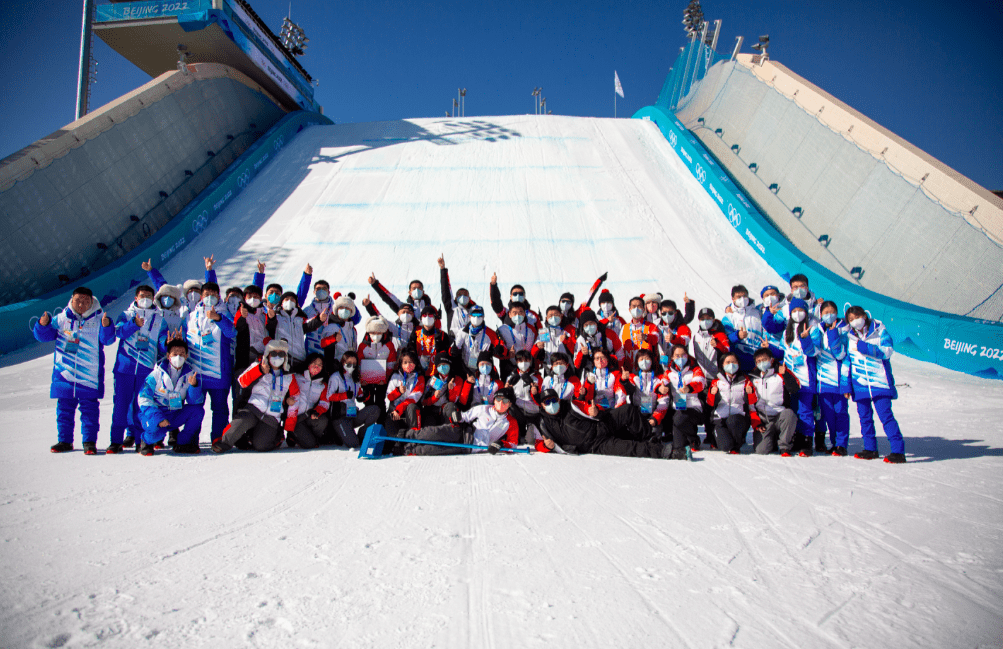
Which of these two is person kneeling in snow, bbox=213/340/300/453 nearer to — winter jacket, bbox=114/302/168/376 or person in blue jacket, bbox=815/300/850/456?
winter jacket, bbox=114/302/168/376

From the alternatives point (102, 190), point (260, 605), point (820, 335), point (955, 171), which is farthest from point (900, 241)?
point (102, 190)

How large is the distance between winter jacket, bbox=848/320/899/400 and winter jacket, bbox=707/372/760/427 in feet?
2.67

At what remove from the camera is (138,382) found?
425 centimetres

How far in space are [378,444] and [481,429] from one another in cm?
87

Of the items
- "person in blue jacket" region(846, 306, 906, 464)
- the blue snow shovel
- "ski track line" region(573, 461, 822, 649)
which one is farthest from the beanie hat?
"person in blue jacket" region(846, 306, 906, 464)

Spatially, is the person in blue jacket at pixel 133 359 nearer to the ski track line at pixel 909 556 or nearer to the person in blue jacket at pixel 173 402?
the person in blue jacket at pixel 173 402

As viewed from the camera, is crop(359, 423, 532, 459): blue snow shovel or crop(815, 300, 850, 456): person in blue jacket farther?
crop(815, 300, 850, 456): person in blue jacket

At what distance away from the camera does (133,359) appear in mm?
4227

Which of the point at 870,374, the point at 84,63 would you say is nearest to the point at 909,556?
the point at 870,374

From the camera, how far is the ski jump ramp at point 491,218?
34.2 ft

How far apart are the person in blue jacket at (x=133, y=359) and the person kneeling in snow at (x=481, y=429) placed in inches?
92.5

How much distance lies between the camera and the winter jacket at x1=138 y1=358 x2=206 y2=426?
4047mm

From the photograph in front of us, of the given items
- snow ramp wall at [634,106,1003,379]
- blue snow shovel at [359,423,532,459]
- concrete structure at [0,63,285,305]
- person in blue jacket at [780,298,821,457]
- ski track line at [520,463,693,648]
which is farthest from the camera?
concrete structure at [0,63,285,305]

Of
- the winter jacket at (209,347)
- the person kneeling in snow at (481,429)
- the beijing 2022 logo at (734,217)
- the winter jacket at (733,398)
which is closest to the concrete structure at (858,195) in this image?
the beijing 2022 logo at (734,217)
